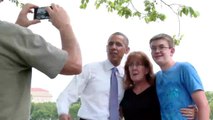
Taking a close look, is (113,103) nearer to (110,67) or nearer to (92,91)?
(92,91)

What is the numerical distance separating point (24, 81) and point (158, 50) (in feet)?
6.73

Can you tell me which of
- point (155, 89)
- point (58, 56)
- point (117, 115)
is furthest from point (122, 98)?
point (58, 56)

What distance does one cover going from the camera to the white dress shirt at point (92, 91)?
4.20 meters

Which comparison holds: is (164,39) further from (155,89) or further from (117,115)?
(117,115)

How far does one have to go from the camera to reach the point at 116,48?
4.27 metres

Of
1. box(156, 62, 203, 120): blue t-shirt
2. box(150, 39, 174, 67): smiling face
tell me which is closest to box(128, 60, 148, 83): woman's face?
box(150, 39, 174, 67): smiling face

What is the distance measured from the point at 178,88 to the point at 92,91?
3.44 feet

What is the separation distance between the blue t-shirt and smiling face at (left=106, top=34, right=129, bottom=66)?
30.8 inches

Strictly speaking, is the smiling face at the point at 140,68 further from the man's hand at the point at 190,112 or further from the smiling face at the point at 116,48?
the man's hand at the point at 190,112

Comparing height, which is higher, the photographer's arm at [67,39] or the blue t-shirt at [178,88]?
the photographer's arm at [67,39]

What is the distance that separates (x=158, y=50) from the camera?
12.2 ft

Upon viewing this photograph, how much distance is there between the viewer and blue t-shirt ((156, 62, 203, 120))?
350cm

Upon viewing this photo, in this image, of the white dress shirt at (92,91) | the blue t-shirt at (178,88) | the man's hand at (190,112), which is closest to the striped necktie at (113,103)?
the white dress shirt at (92,91)

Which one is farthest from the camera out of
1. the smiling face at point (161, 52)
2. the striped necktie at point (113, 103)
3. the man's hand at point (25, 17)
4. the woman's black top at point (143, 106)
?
the striped necktie at point (113, 103)
